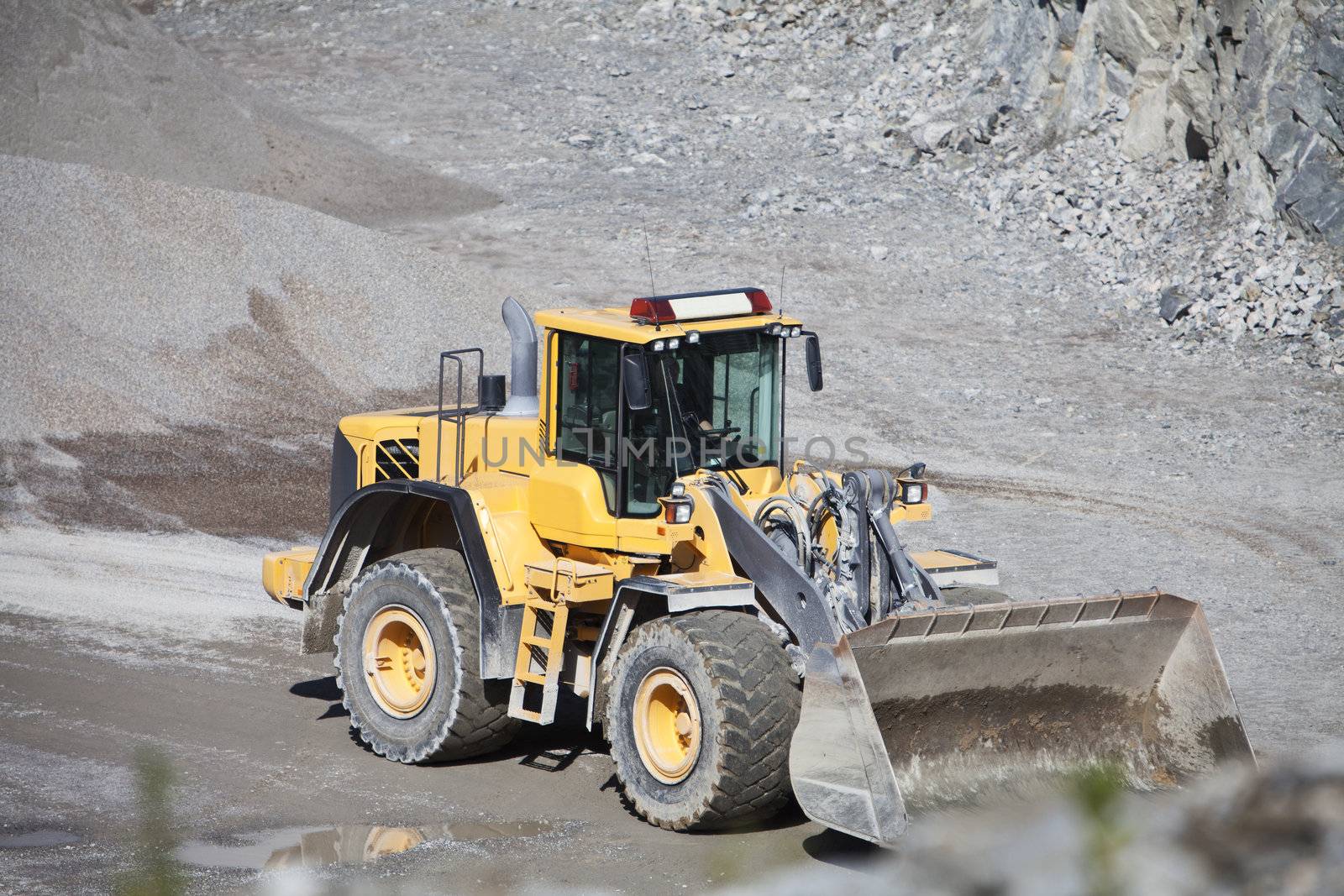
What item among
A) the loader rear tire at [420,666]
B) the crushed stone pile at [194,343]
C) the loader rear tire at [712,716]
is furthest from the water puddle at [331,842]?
the crushed stone pile at [194,343]

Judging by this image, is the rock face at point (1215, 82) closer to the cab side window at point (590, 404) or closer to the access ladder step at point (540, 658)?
the cab side window at point (590, 404)

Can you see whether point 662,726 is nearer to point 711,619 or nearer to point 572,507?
point 711,619

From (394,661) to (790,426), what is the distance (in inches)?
421

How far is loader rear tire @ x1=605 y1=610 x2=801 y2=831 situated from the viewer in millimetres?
7234

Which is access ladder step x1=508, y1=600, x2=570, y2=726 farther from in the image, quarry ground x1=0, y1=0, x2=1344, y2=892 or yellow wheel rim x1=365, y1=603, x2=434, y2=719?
yellow wheel rim x1=365, y1=603, x2=434, y2=719

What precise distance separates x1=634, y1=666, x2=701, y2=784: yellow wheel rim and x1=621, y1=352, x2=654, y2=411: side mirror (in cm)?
132

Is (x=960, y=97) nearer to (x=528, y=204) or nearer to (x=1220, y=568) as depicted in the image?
(x=528, y=204)

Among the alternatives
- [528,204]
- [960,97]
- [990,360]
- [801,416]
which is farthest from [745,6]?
[801,416]

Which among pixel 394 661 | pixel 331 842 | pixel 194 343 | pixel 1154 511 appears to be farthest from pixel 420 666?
pixel 194 343

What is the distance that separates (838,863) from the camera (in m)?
7.25

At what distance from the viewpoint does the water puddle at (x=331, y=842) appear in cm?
741

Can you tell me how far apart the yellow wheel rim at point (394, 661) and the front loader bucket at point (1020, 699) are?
2.98 m

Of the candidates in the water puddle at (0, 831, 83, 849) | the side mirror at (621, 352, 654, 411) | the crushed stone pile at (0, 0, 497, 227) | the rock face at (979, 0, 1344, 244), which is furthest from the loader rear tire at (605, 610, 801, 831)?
the crushed stone pile at (0, 0, 497, 227)

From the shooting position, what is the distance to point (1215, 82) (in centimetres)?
2608
